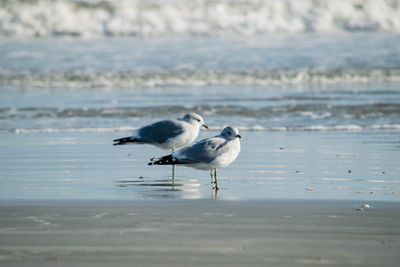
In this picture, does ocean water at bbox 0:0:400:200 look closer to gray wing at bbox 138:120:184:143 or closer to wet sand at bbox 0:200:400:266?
gray wing at bbox 138:120:184:143

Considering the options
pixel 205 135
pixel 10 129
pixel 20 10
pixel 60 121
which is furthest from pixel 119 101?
pixel 20 10

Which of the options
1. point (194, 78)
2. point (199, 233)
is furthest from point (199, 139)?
point (194, 78)

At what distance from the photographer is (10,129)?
11.5m

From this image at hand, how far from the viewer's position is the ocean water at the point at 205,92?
7.48 metres

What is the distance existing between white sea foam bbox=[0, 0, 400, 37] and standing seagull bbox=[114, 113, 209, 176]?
2290 centimetres

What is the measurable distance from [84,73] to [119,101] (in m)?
5.15

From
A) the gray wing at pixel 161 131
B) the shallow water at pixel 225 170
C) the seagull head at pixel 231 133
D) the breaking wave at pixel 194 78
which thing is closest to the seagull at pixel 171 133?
the gray wing at pixel 161 131

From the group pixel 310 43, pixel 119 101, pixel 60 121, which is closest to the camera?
pixel 60 121

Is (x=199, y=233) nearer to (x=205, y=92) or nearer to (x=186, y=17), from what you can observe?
(x=205, y=92)

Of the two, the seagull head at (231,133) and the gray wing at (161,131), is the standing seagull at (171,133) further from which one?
the seagull head at (231,133)

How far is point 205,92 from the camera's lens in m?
16.2

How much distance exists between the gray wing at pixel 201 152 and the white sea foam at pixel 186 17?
24277mm

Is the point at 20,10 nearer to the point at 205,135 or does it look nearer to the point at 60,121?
the point at 60,121

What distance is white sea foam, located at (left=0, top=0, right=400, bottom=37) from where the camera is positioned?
102 ft
